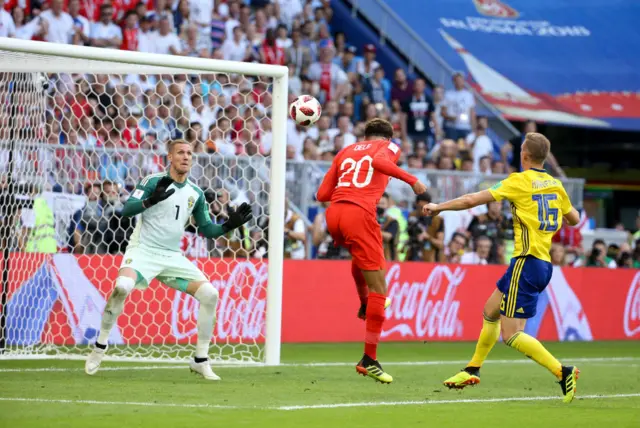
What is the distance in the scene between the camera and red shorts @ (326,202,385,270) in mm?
9102

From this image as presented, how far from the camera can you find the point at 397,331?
15.1 meters

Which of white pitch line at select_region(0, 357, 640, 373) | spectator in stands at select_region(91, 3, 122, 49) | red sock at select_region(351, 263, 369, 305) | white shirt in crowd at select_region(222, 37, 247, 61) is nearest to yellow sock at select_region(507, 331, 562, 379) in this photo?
red sock at select_region(351, 263, 369, 305)

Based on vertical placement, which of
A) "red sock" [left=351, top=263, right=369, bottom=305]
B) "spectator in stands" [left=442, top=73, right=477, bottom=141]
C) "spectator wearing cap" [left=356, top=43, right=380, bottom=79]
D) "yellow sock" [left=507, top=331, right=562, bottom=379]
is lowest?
"yellow sock" [left=507, top=331, right=562, bottom=379]

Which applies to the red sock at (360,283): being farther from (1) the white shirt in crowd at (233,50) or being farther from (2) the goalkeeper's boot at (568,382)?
(1) the white shirt in crowd at (233,50)

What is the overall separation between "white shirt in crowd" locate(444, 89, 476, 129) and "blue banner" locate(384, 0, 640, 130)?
7.21 feet

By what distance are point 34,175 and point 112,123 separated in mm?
2459

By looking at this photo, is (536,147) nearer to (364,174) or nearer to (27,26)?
(364,174)

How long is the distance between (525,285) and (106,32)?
11.1 meters

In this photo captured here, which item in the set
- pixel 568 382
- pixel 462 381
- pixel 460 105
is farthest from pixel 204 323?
pixel 460 105

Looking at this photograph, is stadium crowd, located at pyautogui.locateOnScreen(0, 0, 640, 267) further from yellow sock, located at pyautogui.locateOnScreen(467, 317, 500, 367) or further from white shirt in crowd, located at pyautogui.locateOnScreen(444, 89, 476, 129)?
yellow sock, located at pyautogui.locateOnScreen(467, 317, 500, 367)

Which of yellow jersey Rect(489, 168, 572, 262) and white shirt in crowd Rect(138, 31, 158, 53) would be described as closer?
yellow jersey Rect(489, 168, 572, 262)

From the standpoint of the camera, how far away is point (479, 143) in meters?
20.5

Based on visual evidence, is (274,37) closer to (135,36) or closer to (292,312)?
(135,36)

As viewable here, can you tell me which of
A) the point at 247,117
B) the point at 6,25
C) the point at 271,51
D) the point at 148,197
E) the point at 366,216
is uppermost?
the point at 271,51
